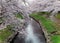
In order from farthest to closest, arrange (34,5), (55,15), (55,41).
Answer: (34,5)
(55,15)
(55,41)

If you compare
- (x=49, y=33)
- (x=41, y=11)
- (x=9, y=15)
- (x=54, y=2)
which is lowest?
(x=41, y=11)

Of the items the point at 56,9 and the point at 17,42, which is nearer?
the point at 17,42

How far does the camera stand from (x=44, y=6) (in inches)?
1569

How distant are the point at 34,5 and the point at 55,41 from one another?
79.6 feet

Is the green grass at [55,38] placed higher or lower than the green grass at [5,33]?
lower

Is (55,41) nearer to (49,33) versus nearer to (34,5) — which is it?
(49,33)

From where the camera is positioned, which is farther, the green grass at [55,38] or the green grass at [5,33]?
the green grass at [55,38]

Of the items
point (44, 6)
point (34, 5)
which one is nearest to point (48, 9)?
point (44, 6)

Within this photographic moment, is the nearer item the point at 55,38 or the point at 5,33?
the point at 55,38

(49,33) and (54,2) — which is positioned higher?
(49,33)

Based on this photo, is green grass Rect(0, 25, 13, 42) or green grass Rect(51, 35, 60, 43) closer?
green grass Rect(0, 25, 13, 42)

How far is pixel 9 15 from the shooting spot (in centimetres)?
1580

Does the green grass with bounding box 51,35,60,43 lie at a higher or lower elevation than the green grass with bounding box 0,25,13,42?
lower

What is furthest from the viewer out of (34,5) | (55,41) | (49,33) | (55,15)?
(34,5)
